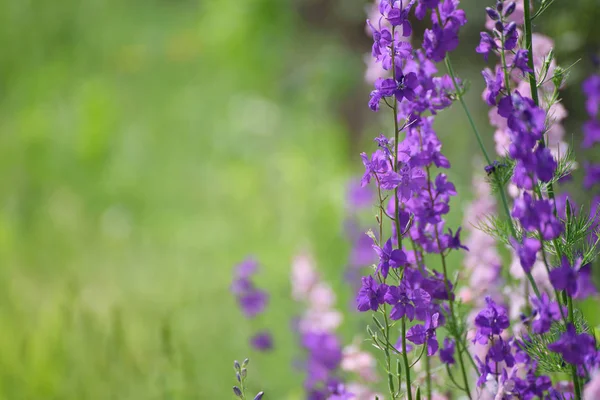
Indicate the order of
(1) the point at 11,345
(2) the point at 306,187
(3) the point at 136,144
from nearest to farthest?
(1) the point at 11,345
(2) the point at 306,187
(3) the point at 136,144

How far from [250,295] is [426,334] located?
0.76 metres

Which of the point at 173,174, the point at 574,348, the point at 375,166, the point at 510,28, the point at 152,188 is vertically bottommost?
the point at 574,348

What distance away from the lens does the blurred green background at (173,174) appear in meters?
2.26

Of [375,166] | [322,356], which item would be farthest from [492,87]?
[322,356]

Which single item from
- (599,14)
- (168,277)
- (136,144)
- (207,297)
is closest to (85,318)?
(207,297)

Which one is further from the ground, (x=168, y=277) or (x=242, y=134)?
(x=242, y=134)

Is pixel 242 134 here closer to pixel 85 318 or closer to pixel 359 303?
pixel 85 318

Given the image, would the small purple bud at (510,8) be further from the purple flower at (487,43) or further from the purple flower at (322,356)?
the purple flower at (322,356)

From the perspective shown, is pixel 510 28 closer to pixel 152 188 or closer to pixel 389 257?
pixel 389 257

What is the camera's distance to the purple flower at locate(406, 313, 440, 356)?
36.6 inches

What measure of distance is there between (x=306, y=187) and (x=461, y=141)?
117cm

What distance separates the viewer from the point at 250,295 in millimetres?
1645

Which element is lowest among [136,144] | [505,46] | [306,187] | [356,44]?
[505,46]

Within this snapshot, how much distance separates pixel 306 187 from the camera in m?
3.70
